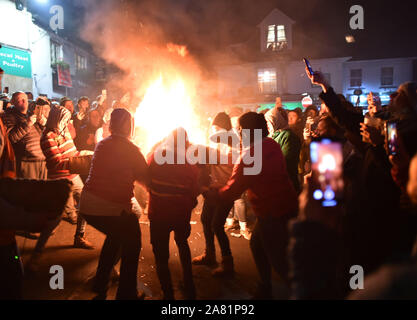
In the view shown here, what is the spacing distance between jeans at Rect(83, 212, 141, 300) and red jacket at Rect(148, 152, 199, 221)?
318 mm

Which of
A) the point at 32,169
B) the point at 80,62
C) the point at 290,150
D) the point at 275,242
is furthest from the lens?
the point at 80,62

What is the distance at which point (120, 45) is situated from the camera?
492 inches

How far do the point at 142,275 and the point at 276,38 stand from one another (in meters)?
27.9

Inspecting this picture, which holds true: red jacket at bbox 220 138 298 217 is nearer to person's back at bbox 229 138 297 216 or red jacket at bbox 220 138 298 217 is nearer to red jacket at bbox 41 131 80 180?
person's back at bbox 229 138 297 216

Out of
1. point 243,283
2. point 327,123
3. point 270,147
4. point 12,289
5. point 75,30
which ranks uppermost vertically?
point 75,30

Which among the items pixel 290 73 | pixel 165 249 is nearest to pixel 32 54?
pixel 290 73

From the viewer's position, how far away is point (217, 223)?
193 inches

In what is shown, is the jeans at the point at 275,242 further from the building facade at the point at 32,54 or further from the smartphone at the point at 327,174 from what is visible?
the building facade at the point at 32,54

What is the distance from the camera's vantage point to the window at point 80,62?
29966 millimetres

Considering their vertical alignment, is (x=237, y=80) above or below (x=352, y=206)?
above

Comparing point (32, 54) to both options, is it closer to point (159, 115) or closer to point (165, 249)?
point (159, 115)
